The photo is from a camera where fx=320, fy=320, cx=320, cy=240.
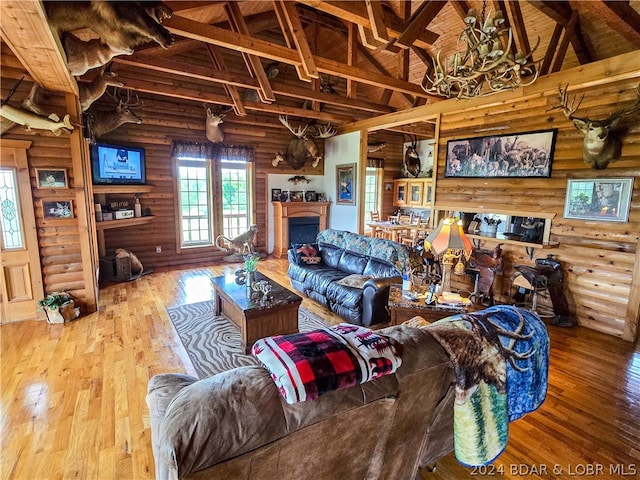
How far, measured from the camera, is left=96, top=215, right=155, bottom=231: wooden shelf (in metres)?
5.32

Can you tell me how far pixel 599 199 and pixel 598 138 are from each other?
734mm

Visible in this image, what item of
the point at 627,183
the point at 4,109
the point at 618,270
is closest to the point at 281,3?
the point at 4,109

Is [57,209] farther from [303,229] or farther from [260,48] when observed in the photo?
[303,229]

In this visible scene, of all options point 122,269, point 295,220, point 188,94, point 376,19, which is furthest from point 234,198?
point 376,19

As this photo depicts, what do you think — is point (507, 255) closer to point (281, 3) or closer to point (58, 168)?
point (281, 3)

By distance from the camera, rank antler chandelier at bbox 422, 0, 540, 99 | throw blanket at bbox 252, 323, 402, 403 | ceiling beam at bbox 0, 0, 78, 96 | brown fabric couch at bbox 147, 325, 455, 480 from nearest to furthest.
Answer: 1. brown fabric couch at bbox 147, 325, 455, 480
2. throw blanket at bbox 252, 323, 402, 403
3. ceiling beam at bbox 0, 0, 78, 96
4. antler chandelier at bbox 422, 0, 540, 99

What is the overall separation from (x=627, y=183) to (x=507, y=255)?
156 cm

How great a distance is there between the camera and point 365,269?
4.38 m

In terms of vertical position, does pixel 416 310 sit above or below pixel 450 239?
below

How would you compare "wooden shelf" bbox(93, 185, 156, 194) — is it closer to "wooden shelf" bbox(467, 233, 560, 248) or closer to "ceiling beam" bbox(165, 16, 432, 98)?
"ceiling beam" bbox(165, 16, 432, 98)

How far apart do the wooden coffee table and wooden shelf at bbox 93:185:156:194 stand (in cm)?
320

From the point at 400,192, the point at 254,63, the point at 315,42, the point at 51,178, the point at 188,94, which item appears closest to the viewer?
the point at 51,178

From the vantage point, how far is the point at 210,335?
11.8ft

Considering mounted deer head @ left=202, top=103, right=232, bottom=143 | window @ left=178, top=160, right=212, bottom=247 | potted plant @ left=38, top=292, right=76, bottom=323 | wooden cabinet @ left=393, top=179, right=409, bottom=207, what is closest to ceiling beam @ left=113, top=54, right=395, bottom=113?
mounted deer head @ left=202, top=103, right=232, bottom=143
